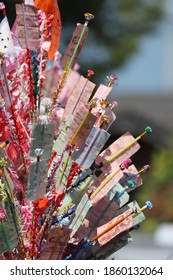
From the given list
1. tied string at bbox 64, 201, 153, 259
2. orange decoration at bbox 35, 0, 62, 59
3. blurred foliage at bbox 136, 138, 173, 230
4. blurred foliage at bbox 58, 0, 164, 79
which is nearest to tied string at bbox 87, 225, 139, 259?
tied string at bbox 64, 201, 153, 259

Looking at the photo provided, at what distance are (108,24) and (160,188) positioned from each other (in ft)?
10.6

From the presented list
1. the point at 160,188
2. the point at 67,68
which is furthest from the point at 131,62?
the point at 67,68

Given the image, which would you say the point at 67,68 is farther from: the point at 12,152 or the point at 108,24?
the point at 108,24

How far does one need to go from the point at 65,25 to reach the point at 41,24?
9657 mm

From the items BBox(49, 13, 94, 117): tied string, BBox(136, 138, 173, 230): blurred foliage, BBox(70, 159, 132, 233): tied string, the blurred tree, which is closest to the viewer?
BBox(70, 159, 132, 233): tied string

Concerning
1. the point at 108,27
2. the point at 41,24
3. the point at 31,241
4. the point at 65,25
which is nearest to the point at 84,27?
the point at 41,24

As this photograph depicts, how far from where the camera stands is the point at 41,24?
2791 mm

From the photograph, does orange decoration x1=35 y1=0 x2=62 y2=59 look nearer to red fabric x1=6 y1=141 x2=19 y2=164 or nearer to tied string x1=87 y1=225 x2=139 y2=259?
red fabric x1=6 y1=141 x2=19 y2=164

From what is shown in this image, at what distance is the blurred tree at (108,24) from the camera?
1251 centimetres

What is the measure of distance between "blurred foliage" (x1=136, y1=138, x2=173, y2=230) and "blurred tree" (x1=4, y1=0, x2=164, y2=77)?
5.89 feet

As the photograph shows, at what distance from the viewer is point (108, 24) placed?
14.9 m

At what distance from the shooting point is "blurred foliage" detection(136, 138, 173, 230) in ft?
52.2
